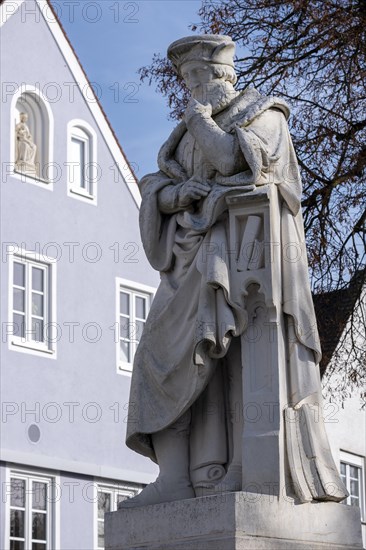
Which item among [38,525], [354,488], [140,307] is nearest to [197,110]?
[38,525]

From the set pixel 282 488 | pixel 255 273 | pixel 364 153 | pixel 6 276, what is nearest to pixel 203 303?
pixel 255 273

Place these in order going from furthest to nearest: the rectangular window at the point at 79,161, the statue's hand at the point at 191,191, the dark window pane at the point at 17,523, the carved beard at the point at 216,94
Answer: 1. the rectangular window at the point at 79,161
2. the dark window pane at the point at 17,523
3. the carved beard at the point at 216,94
4. the statue's hand at the point at 191,191

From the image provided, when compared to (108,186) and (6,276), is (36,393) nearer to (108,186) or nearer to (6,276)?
(6,276)

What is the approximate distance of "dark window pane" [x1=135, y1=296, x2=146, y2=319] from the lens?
1024 inches

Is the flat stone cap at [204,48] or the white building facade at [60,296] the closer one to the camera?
the flat stone cap at [204,48]

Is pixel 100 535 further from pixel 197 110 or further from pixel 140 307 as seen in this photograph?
pixel 197 110

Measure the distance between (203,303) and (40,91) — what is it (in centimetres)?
1649

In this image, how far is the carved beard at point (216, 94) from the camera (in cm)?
893

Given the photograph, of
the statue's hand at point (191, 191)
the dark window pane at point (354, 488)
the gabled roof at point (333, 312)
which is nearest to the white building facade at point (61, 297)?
Result: the dark window pane at point (354, 488)

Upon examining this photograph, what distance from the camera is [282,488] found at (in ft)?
26.6

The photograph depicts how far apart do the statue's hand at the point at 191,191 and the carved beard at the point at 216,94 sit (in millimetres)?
460

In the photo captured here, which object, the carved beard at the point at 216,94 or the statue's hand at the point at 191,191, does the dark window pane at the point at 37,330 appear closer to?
the carved beard at the point at 216,94

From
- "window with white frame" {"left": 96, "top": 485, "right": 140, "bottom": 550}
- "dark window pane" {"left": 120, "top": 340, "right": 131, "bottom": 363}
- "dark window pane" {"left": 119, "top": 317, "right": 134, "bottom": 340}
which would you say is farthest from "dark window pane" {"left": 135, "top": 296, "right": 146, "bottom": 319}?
"window with white frame" {"left": 96, "top": 485, "right": 140, "bottom": 550}

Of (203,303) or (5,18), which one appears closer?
(203,303)
